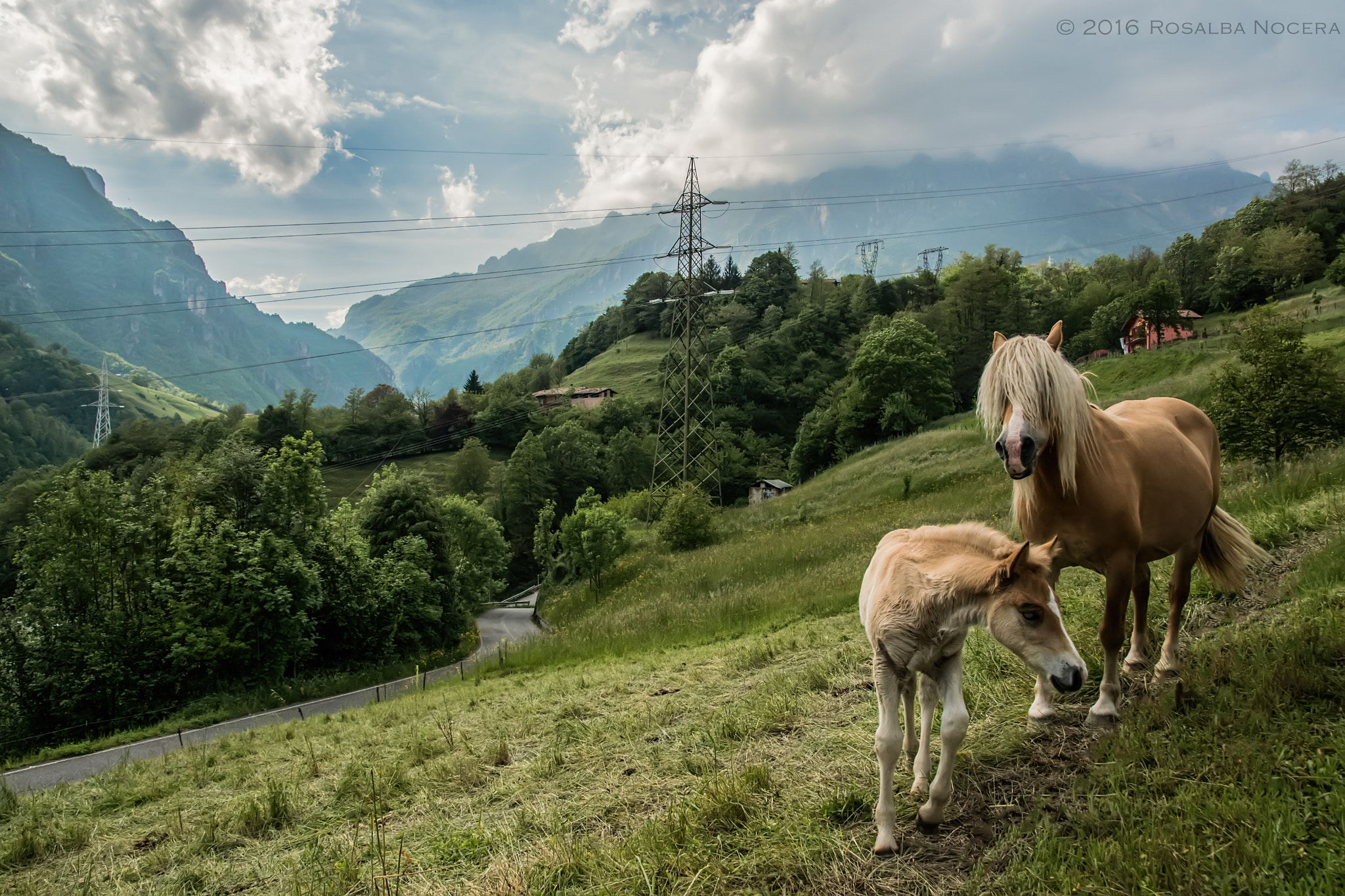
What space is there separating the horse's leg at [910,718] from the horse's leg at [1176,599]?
1.97 m

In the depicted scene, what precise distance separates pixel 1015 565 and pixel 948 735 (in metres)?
0.94

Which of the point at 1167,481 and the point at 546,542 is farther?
the point at 546,542

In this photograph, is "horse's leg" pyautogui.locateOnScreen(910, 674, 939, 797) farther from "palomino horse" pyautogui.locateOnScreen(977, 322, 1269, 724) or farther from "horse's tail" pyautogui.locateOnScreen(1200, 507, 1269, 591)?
"horse's tail" pyautogui.locateOnScreen(1200, 507, 1269, 591)

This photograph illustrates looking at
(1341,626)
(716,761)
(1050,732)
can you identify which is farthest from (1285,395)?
(716,761)

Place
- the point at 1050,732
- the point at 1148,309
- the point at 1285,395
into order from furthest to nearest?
the point at 1148,309 → the point at 1285,395 → the point at 1050,732

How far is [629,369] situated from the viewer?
117m

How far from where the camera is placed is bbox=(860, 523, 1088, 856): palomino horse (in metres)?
3.18

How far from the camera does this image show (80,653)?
19141 millimetres

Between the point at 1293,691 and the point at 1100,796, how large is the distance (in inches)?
59.3

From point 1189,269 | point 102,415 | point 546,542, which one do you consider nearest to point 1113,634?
point 546,542

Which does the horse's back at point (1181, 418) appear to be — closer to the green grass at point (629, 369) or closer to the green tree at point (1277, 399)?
the green tree at point (1277, 399)

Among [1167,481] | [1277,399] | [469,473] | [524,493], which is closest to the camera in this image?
[1167,481]

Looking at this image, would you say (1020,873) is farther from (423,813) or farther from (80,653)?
(80,653)

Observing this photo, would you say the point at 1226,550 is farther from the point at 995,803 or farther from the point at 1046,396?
the point at 995,803
